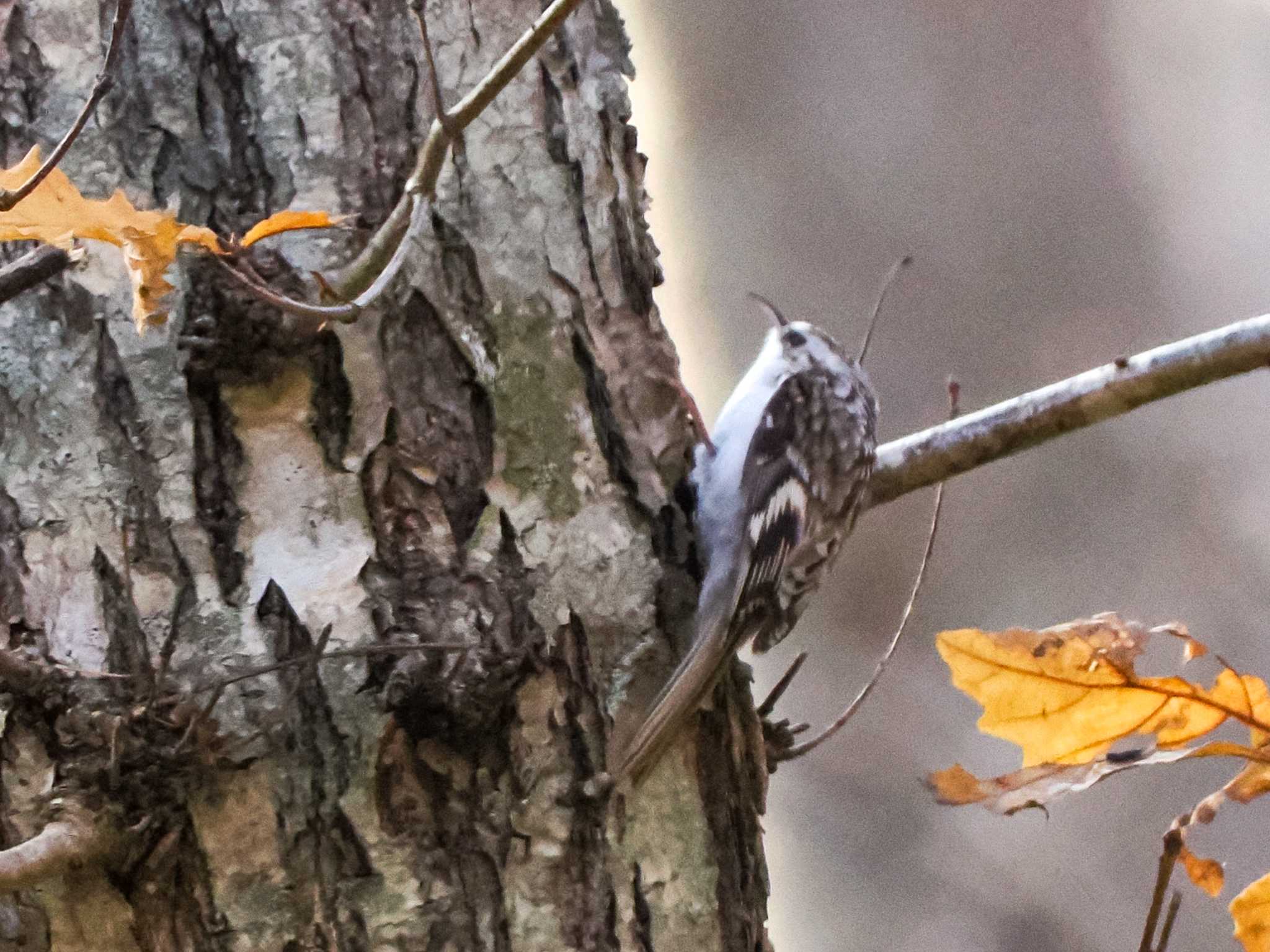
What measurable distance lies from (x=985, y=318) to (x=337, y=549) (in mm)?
1983

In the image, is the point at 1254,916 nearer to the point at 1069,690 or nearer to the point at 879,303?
the point at 1069,690

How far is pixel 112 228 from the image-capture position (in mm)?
756

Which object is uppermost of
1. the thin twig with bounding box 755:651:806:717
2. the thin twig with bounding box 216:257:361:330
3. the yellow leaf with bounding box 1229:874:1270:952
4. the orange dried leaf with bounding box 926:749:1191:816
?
the thin twig with bounding box 216:257:361:330

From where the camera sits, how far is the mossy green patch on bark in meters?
0.99

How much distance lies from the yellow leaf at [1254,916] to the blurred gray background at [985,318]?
154 cm

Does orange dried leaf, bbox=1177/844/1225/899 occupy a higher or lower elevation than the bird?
lower

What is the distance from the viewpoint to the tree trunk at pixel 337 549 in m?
0.83

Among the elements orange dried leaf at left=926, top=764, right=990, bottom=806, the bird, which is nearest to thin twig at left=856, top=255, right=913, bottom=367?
the bird

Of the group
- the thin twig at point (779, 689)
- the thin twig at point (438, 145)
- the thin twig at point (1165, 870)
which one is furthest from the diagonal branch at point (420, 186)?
the thin twig at point (1165, 870)

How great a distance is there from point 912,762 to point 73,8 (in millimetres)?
2096

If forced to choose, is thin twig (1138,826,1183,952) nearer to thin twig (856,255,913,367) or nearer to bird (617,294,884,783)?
bird (617,294,884,783)

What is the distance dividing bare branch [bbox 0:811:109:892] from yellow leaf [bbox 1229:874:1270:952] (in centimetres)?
70

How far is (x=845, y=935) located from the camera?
2609 millimetres

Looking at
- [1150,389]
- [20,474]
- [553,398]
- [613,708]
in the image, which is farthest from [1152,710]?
[20,474]
